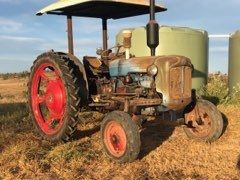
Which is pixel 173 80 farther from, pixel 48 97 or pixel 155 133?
pixel 48 97

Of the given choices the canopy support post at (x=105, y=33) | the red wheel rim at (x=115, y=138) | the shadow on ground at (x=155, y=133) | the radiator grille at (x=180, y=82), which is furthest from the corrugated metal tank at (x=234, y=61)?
the red wheel rim at (x=115, y=138)

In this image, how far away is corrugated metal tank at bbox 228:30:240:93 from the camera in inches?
443

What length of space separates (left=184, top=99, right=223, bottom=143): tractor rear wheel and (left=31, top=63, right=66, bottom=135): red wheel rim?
204cm

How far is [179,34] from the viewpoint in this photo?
34.4 ft

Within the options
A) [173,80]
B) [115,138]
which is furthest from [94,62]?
[115,138]

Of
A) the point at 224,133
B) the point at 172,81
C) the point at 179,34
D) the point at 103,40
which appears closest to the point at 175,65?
the point at 172,81

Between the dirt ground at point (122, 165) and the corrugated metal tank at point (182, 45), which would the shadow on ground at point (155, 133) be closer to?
the dirt ground at point (122, 165)

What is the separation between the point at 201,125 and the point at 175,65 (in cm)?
129

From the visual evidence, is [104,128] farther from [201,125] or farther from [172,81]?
[201,125]

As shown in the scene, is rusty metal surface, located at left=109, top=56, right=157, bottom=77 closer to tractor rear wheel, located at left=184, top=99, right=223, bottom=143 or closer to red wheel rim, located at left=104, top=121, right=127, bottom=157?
red wheel rim, located at left=104, top=121, right=127, bottom=157

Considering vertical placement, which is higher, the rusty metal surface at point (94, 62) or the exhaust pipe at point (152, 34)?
the exhaust pipe at point (152, 34)

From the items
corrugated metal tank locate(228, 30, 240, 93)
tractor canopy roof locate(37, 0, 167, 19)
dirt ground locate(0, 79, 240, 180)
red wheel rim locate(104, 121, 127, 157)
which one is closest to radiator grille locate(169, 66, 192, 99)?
dirt ground locate(0, 79, 240, 180)

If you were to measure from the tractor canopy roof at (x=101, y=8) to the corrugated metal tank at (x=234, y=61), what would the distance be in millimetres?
4176

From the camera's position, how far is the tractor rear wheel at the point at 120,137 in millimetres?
5672
